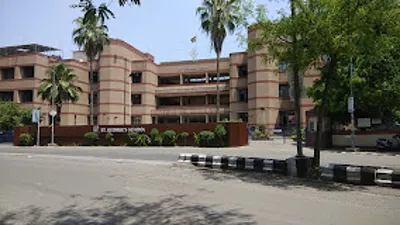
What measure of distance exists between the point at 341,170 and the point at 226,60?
135 feet

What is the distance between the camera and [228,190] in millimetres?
8781

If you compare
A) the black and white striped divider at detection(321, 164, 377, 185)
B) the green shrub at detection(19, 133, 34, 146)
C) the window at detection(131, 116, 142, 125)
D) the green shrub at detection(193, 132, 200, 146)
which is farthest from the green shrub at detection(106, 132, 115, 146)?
the black and white striped divider at detection(321, 164, 377, 185)

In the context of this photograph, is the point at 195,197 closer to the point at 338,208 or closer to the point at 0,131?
the point at 338,208

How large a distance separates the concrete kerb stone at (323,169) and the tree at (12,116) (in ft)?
119

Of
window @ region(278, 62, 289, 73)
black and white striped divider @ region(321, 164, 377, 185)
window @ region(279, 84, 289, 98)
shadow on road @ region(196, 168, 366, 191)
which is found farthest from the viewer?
window @ region(279, 84, 289, 98)

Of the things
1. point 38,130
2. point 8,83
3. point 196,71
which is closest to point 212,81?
point 196,71

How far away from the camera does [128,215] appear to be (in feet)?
21.0

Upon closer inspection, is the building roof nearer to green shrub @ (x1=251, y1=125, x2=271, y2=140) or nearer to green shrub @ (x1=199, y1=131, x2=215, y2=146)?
green shrub @ (x1=251, y1=125, x2=271, y2=140)

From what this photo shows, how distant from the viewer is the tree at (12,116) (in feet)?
137

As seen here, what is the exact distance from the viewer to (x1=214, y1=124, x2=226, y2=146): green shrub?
26375 mm

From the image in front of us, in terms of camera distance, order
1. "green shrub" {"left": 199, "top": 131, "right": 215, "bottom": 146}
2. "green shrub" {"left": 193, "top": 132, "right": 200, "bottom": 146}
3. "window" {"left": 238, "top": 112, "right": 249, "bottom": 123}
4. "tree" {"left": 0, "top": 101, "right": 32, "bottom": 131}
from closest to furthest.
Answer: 1. "green shrub" {"left": 199, "top": 131, "right": 215, "bottom": 146}
2. "green shrub" {"left": 193, "top": 132, "right": 200, "bottom": 146}
3. "tree" {"left": 0, "top": 101, "right": 32, "bottom": 131}
4. "window" {"left": 238, "top": 112, "right": 249, "bottom": 123}

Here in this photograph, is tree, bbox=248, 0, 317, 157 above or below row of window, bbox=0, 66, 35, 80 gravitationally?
below

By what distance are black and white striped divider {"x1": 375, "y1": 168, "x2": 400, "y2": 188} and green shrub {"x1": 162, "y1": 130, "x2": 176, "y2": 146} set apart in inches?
777

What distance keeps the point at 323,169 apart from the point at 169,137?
18.6 meters
